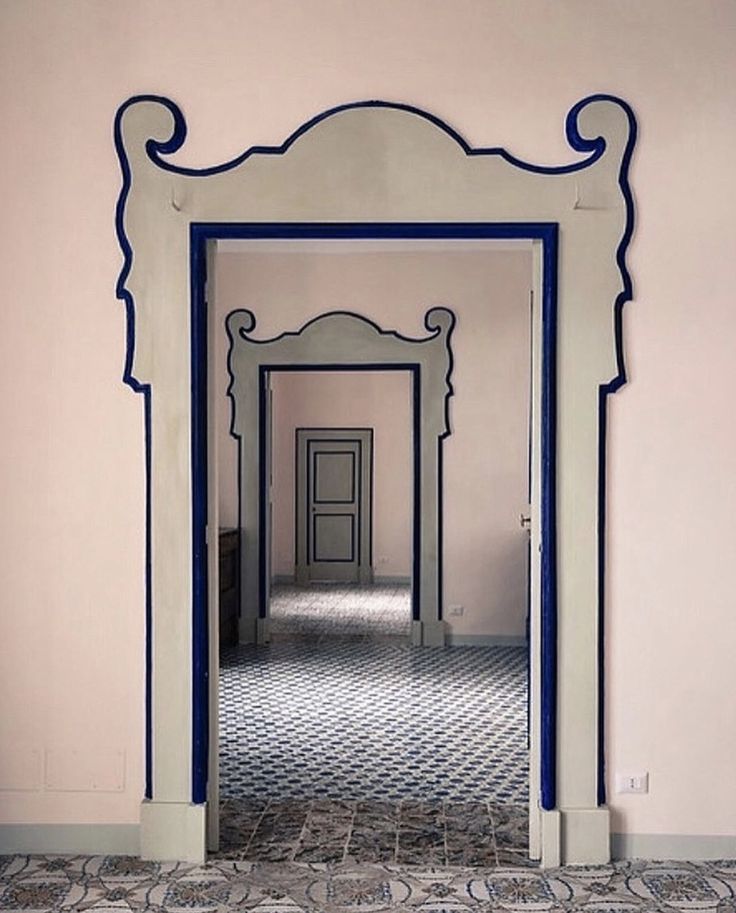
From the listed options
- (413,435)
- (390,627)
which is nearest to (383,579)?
(390,627)

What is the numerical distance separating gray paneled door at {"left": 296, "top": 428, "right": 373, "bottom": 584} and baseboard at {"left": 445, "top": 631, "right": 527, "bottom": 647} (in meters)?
5.29

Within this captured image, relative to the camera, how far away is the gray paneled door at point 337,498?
582 inches

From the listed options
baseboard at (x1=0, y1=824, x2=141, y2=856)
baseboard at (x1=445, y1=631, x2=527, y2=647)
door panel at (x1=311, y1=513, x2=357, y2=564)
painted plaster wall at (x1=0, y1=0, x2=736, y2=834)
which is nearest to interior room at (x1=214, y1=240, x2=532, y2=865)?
baseboard at (x1=445, y1=631, x2=527, y2=647)

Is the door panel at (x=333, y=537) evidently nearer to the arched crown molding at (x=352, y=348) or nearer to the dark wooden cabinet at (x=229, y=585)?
the dark wooden cabinet at (x=229, y=585)

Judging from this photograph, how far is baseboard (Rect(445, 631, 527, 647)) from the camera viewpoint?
948 cm

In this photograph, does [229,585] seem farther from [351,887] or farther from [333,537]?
[333,537]

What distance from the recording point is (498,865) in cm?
446

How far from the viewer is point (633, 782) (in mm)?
4434

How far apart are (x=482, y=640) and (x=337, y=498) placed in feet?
18.2

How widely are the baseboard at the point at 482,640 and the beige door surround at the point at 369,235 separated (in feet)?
16.5

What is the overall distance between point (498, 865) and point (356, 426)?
10.5 m

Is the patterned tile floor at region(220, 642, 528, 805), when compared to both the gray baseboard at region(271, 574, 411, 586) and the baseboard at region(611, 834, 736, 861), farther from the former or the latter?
the gray baseboard at region(271, 574, 411, 586)

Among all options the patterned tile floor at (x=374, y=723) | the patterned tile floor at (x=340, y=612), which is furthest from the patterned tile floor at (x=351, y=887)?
the patterned tile floor at (x=340, y=612)

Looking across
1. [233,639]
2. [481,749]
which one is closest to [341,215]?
[481,749]
